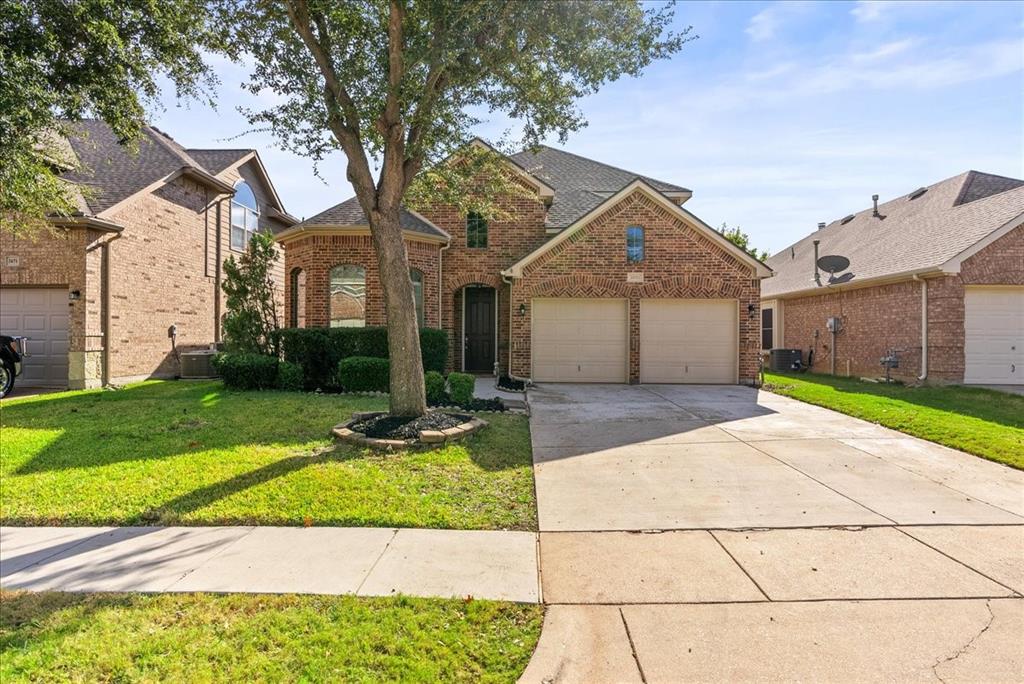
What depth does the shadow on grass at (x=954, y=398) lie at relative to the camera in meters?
9.62

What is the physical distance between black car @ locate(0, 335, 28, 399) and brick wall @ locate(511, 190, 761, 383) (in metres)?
11.1

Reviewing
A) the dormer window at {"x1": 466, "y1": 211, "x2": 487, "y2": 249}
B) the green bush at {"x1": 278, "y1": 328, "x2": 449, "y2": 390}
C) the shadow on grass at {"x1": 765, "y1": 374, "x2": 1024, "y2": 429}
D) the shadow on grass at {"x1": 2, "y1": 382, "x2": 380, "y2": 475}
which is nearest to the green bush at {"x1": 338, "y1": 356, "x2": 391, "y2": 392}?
the shadow on grass at {"x1": 2, "y1": 382, "x2": 380, "y2": 475}

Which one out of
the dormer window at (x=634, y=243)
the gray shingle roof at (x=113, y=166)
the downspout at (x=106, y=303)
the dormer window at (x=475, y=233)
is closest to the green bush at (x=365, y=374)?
the dormer window at (x=475, y=233)

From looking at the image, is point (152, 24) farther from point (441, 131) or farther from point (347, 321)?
point (347, 321)

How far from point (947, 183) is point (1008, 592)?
19.5 m

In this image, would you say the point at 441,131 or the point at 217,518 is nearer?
the point at 217,518

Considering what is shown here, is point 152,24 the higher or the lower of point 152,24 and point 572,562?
the higher

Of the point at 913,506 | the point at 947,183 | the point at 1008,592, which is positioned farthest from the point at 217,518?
the point at 947,183

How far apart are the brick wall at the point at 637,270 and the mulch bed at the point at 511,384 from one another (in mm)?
827

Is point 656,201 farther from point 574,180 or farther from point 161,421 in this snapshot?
point 161,421

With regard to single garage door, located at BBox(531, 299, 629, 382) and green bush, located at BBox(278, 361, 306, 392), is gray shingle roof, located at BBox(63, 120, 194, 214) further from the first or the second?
single garage door, located at BBox(531, 299, 629, 382)

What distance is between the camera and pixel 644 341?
14.1 meters

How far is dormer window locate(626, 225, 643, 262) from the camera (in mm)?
13977

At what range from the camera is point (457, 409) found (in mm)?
9414
